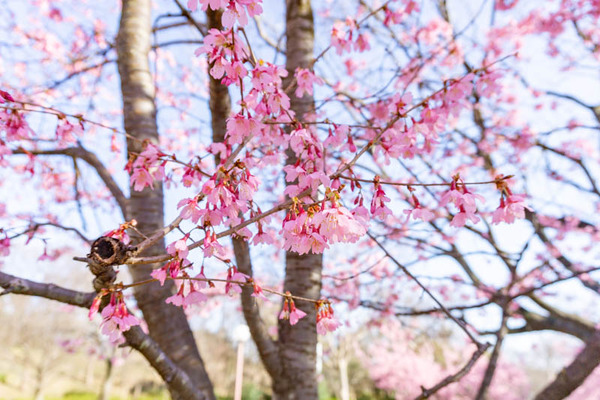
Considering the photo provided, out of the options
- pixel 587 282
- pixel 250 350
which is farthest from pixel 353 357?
pixel 587 282

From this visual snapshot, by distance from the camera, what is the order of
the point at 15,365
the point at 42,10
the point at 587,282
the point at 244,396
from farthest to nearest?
the point at 15,365, the point at 244,396, the point at 42,10, the point at 587,282

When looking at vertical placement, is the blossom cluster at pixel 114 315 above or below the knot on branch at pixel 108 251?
below

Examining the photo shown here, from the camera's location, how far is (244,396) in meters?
16.0

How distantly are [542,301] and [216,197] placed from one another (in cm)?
525

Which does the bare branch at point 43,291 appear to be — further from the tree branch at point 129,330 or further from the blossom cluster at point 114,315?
the blossom cluster at point 114,315

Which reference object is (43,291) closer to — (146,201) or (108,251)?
(108,251)

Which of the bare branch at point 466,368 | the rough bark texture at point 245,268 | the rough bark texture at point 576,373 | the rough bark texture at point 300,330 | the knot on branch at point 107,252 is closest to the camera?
the knot on branch at point 107,252

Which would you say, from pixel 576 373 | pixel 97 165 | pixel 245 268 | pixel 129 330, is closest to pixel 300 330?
pixel 245 268

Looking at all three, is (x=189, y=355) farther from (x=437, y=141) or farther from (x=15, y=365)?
(x=15, y=365)

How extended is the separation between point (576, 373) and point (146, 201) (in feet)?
9.36

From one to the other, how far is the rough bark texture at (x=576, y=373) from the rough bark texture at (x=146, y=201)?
6.81 feet

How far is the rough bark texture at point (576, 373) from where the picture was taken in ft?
7.32

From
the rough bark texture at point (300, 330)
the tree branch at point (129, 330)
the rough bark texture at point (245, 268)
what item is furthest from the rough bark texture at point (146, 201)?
the rough bark texture at point (300, 330)

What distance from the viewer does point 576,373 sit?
2.29m
